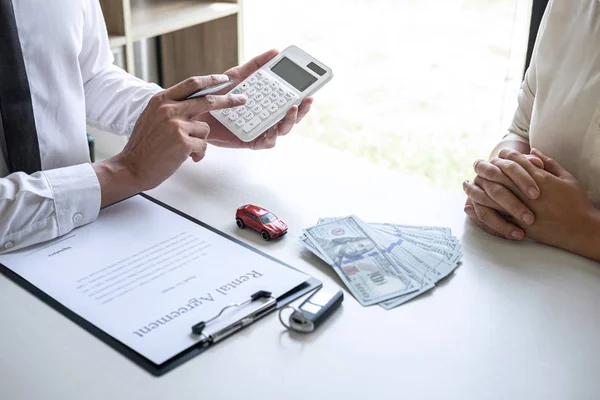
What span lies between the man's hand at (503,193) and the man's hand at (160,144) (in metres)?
0.41

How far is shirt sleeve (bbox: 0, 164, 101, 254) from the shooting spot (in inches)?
35.3

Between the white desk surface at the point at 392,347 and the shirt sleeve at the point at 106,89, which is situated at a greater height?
the shirt sleeve at the point at 106,89

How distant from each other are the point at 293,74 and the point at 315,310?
478 mm

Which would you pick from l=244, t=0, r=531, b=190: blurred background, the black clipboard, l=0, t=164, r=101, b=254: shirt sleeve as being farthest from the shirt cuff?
l=244, t=0, r=531, b=190: blurred background

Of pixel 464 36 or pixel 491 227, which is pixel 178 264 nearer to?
pixel 491 227

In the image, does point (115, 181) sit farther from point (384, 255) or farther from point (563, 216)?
point (563, 216)

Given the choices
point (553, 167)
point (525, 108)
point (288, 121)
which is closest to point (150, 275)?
point (288, 121)

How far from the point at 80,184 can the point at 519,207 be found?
620mm

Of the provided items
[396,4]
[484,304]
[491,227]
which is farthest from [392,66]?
[484,304]

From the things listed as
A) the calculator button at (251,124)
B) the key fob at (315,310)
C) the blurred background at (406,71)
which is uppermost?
the calculator button at (251,124)

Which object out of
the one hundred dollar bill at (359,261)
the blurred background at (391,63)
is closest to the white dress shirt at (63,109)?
the one hundred dollar bill at (359,261)

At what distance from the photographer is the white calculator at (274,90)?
3.52 ft

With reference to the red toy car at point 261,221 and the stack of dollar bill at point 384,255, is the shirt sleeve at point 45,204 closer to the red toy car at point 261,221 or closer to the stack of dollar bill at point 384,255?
the red toy car at point 261,221

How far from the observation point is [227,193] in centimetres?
109
